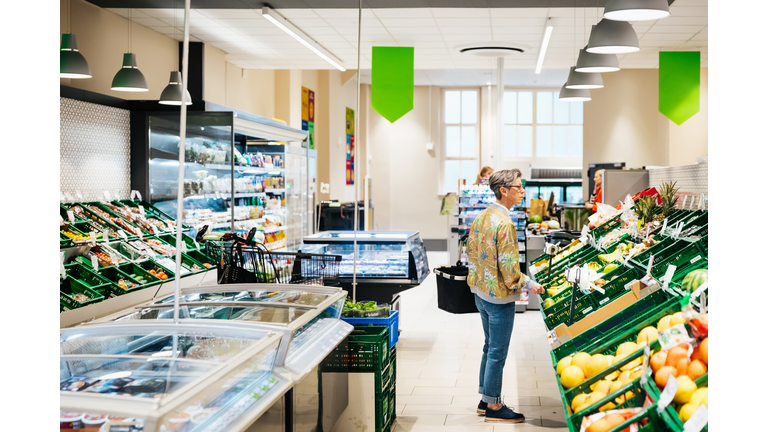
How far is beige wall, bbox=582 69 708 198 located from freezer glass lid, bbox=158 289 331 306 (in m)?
10.3

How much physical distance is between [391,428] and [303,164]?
6872mm

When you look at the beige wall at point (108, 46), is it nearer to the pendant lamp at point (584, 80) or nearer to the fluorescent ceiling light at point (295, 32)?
the fluorescent ceiling light at point (295, 32)

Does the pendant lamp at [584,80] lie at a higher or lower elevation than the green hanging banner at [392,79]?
lower

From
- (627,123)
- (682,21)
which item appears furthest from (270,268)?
(627,123)

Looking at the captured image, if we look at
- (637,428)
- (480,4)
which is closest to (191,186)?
(480,4)

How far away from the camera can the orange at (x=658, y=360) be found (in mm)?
1925

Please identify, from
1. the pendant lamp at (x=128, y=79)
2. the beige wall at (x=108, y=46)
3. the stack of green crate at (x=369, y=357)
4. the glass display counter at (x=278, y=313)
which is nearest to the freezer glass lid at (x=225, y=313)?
the glass display counter at (x=278, y=313)

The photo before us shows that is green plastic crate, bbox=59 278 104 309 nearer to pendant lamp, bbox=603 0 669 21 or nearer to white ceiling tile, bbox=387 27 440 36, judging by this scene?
pendant lamp, bbox=603 0 669 21

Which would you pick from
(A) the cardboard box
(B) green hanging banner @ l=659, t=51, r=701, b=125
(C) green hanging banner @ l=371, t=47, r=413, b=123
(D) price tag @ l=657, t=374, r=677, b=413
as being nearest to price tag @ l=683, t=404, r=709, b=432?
(D) price tag @ l=657, t=374, r=677, b=413

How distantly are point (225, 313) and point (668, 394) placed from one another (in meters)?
2.02

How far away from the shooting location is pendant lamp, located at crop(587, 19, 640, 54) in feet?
16.6

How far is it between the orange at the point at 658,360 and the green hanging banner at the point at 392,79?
7.45m

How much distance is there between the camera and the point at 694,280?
8.20 ft
